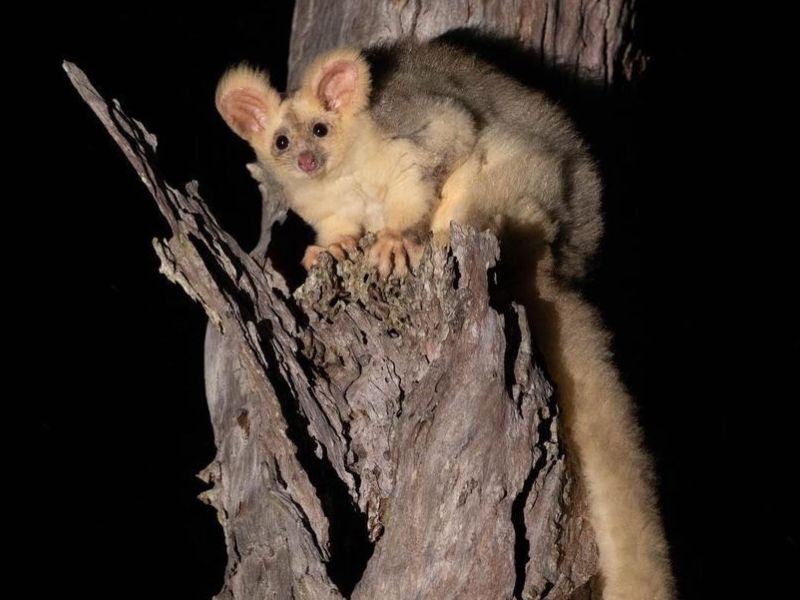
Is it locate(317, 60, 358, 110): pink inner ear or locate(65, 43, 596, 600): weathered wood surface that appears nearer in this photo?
locate(65, 43, 596, 600): weathered wood surface

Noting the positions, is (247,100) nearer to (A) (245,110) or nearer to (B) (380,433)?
(A) (245,110)

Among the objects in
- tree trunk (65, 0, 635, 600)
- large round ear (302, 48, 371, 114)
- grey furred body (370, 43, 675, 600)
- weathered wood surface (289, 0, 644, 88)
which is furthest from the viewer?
weathered wood surface (289, 0, 644, 88)

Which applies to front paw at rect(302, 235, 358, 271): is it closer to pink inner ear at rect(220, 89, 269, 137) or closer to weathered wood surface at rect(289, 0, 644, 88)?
pink inner ear at rect(220, 89, 269, 137)

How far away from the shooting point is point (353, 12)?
2.94 metres

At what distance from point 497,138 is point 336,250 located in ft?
1.63

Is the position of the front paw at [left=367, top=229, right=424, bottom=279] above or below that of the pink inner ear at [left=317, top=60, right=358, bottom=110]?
below

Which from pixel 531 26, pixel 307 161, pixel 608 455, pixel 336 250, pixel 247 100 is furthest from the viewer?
pixel 531 26

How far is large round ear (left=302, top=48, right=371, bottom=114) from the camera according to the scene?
2.43 metres

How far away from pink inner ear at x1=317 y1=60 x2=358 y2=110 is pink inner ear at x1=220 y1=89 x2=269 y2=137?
0.19 metres

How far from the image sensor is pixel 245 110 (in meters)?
2.64

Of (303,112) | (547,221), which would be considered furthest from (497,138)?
(303,112)

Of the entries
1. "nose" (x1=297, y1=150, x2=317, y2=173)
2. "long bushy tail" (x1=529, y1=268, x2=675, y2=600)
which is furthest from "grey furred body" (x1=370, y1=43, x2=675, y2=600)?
"nose" (x1=297, y1=150, x2=317, y2=173)

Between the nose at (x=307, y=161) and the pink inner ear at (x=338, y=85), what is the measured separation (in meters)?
0.15

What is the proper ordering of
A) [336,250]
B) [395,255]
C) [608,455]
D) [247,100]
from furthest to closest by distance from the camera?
[247,100] < [336,250] < [395,255] < [608,455]
